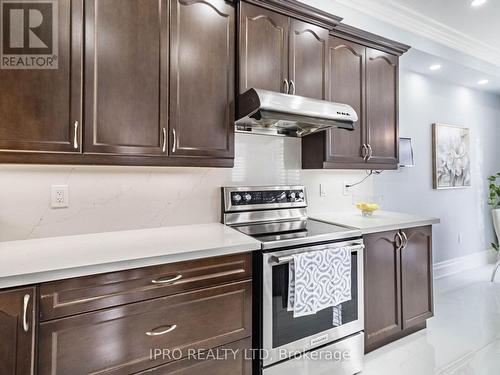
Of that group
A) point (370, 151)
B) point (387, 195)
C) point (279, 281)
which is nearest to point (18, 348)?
point (279, 281)

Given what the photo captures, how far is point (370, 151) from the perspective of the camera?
2521mm

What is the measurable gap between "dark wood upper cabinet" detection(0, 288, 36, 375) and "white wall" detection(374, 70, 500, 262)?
2961 mm

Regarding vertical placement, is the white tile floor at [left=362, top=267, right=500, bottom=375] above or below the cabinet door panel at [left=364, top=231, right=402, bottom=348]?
below

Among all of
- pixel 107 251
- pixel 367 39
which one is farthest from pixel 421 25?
pixel 107 251

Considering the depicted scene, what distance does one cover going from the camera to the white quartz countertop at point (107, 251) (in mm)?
1140

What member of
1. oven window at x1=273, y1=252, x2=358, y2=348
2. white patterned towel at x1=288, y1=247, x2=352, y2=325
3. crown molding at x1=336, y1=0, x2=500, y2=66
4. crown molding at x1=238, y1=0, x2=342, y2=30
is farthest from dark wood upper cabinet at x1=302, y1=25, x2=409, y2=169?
oven window at x1=273, y1=252, x2=358, y2=348

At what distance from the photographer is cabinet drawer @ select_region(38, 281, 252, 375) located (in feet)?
3.86

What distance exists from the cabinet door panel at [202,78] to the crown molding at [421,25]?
136 cm

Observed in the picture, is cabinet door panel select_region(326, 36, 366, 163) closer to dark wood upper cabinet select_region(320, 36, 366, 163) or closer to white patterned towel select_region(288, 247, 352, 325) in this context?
dark wood upper cabinet select_region(320, 36, 366, 163)

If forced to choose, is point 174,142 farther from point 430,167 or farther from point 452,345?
point 430,167

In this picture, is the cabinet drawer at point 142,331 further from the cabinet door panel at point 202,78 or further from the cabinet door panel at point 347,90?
the cabinet door panel at point 347,90

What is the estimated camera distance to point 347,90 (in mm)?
2404

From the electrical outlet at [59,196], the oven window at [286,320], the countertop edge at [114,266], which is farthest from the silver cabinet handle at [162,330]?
the electrical outlet at [59,196]

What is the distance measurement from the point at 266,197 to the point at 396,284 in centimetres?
117
